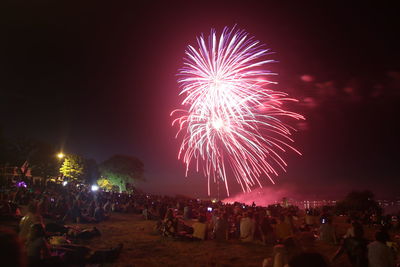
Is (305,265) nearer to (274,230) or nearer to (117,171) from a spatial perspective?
(274,230)

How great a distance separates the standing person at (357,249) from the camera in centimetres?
673

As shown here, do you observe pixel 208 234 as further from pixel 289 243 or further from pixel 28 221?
pixel 289 243

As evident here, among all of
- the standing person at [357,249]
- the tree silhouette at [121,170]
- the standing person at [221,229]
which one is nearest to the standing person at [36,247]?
the standing person at [357,249]

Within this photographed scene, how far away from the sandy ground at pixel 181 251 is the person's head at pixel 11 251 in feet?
25.9

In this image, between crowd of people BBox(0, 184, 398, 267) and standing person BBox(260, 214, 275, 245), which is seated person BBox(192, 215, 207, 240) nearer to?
crowd of people BBox(0, 184, 398, 267)

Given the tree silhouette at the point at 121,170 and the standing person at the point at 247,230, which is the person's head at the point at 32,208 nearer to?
the standing person at the point at 247,230

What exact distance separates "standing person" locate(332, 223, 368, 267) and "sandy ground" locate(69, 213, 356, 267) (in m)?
3.44

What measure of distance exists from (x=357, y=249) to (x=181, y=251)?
6.74m

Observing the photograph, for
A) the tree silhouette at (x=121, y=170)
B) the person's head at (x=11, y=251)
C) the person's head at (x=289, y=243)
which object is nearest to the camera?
the person's head at (x=11, y=251)

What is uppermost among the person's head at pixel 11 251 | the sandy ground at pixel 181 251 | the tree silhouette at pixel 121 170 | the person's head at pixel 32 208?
the tree silhouette at pixel 121 170

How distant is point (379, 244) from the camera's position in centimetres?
600

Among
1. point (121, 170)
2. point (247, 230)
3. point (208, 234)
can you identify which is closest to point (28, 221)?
point (208, 234)

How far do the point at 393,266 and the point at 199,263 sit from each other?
18.8 feet

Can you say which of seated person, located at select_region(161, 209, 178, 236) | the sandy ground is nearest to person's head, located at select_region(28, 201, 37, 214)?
the sandy ground
